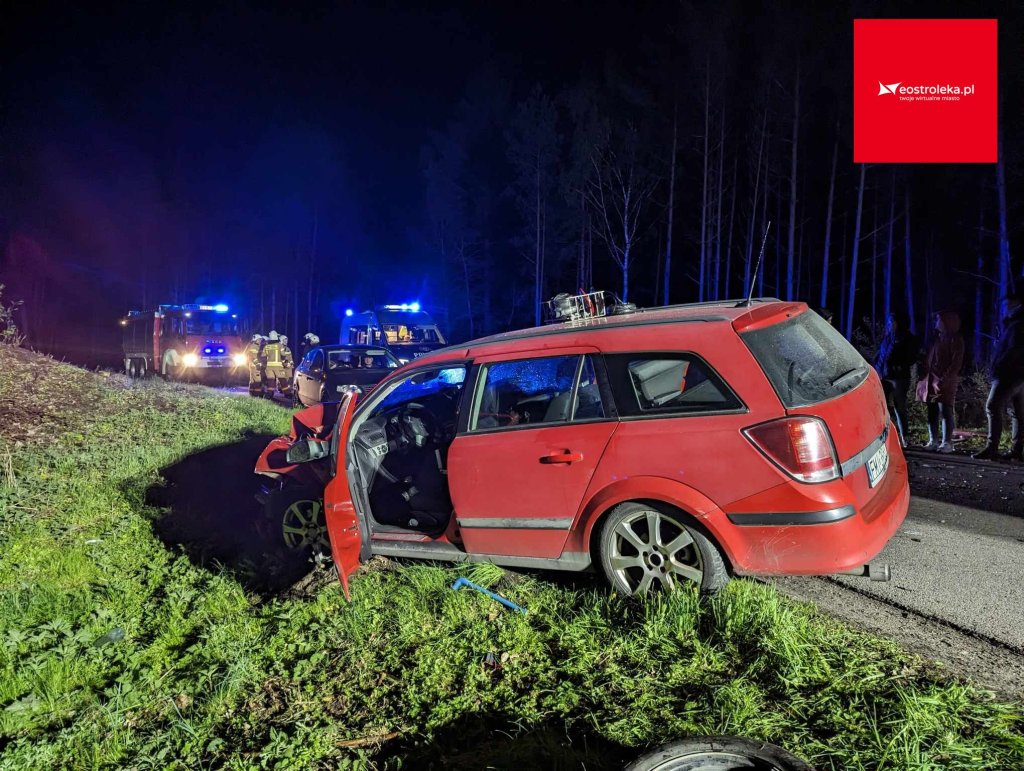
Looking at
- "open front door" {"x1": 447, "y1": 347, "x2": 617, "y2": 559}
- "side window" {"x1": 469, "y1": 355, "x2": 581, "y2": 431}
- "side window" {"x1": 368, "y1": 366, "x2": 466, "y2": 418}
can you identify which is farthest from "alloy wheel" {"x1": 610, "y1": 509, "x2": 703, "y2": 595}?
"side window" {"x1": 368, "y1": 366, "x2": 466, "y2": 418}

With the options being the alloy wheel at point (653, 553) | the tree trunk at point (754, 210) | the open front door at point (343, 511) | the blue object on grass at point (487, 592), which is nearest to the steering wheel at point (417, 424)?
the open front door at point (343, 511)

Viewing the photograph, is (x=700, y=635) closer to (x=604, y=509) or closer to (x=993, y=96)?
(x=604, y=509)

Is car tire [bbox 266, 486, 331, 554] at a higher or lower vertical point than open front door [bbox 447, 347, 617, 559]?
lower

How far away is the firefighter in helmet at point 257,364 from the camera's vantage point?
16.7 meters

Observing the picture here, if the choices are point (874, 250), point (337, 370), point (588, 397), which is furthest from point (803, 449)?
point (874, 250)

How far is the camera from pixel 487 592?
3645 millimetres

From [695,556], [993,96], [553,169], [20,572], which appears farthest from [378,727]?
[553,169]

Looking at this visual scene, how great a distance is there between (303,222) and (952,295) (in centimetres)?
4141

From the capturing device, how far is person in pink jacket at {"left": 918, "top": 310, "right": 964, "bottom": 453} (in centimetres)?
678

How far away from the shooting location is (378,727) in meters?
2.57

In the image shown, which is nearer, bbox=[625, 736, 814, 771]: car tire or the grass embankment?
bbox=[625, 736, 814, 771]: car tire

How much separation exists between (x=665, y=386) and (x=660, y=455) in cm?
47

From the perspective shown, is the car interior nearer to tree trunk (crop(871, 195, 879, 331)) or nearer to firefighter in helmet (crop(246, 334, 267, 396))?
firefighter in helmet (crop(246, 334, 267, 396))

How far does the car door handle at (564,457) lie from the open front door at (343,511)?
4.10 feet
